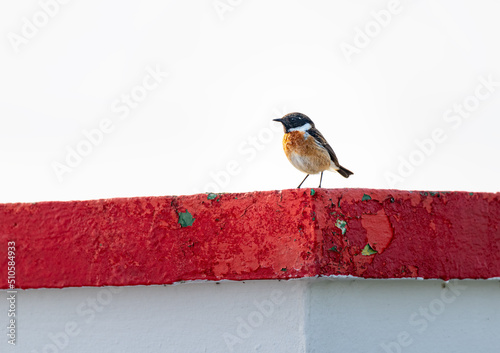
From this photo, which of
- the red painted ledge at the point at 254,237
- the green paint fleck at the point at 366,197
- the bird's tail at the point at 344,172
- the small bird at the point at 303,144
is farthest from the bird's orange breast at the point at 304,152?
the green paint fleck at the point at 366,197

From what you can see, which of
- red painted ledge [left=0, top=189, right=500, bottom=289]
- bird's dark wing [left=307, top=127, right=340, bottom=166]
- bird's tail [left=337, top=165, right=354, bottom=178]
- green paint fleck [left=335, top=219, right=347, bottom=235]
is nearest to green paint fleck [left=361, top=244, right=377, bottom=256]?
red painted ledge [left=0, top=189, right=500, bottom=289]

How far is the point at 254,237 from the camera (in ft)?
8.80

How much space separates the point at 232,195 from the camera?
9.07 ft

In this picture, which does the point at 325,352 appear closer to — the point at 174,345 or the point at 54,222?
the point at 174,345

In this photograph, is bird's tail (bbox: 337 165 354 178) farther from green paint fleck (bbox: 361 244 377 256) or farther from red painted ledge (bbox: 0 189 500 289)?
green paint fleck (bbox: 361 244 377 256)

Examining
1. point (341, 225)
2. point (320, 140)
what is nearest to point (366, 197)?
point (341, 225)

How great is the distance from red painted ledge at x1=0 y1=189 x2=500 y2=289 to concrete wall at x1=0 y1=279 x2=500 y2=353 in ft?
0.33

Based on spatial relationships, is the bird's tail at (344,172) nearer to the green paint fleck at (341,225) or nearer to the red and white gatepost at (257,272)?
the red and white gatepost at (257,272)

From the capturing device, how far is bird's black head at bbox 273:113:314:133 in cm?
605

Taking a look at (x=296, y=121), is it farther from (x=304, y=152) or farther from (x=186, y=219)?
(x=186, y=219)

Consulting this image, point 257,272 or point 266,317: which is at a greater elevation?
point 257,272

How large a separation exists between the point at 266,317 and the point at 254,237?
1.13 ft

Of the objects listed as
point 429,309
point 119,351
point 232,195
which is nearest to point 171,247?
point 232,195

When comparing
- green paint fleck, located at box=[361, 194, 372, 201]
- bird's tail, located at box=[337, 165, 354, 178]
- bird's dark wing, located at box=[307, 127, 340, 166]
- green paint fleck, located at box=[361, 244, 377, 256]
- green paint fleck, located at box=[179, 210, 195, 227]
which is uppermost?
bird's dark wing, located at box=[307, 127, 340, 166]
